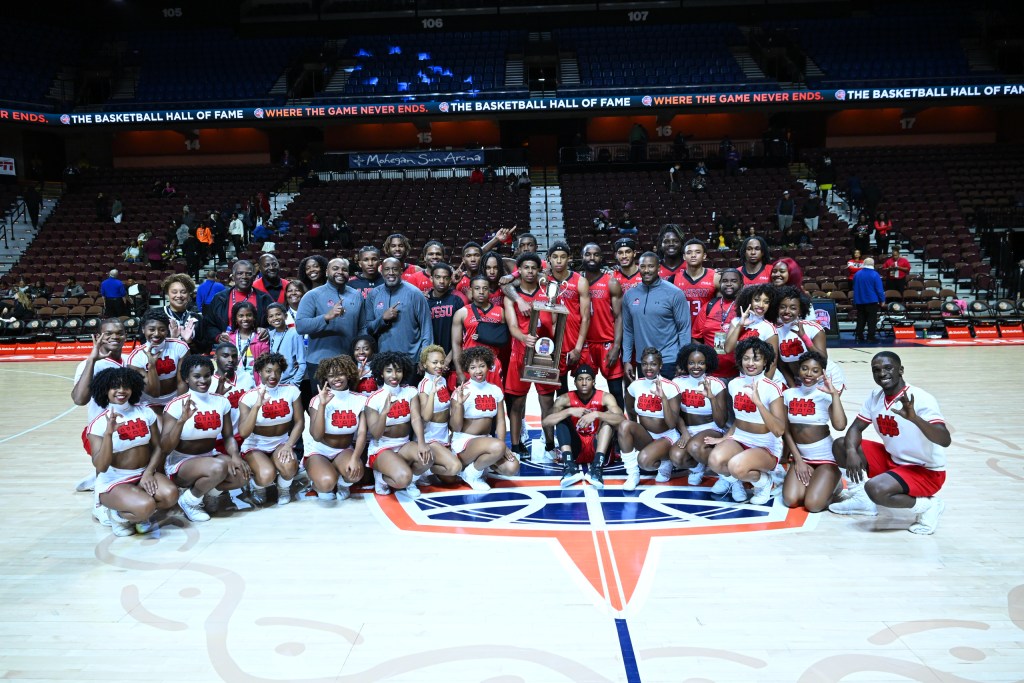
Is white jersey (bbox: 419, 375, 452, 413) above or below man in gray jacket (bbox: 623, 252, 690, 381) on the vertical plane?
below

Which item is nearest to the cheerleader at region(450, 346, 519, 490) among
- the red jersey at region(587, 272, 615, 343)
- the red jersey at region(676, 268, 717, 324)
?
the red jersey at region(587, 272, 615, 343)

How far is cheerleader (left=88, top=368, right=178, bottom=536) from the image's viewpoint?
13.8ft

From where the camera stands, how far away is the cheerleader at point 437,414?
4.97 meters

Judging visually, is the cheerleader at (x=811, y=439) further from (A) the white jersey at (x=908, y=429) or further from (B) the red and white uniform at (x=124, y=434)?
(B) the red and white uniform at (x=124, y=434)

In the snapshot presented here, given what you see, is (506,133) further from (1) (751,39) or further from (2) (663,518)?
(2) (663,518)

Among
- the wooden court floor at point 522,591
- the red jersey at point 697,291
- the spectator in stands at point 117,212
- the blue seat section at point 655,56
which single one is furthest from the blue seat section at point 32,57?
the red jersey at point 697,291

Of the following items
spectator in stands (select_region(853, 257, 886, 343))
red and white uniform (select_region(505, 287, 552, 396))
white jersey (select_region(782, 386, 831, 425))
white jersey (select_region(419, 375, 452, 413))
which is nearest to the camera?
white jersey (select_region(782, 386, 831, 425))

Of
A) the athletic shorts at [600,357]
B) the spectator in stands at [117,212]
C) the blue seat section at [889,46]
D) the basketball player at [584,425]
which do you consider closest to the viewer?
the basketball player at [584,425]

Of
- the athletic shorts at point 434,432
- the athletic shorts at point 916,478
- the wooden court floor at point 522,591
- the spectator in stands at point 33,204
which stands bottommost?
the wooden court floor at point 522,591

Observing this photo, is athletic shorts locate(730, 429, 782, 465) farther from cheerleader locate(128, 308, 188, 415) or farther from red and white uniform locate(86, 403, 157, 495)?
cheerleader locate(128, 308, 188, 415)

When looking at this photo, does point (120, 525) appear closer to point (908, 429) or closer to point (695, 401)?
point (695, 401)

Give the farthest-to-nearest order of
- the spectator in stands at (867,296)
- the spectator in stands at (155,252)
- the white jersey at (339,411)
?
the spectator in stands at (155,252)
the spectator in stands at (867,296)
the white jersey at (339,411)

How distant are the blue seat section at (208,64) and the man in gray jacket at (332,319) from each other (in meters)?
18.1

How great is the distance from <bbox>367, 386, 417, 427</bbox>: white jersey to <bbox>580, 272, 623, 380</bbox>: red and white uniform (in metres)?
1.51
